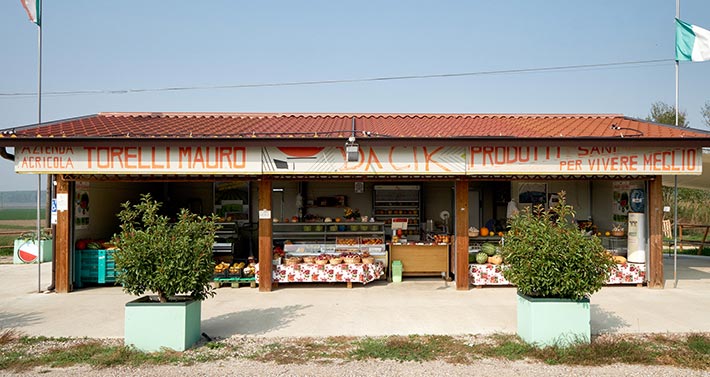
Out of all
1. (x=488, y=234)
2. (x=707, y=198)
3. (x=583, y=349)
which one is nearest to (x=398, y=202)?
(x=488, y=234)

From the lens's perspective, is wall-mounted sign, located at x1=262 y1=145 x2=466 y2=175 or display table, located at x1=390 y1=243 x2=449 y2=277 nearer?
wall-mounted sign, located at x1=262 y1=145 x2=466 y2=175

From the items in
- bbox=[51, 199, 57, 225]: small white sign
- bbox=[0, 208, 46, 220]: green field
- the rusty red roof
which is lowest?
bbox=[0, 208, 46, 220]: green field

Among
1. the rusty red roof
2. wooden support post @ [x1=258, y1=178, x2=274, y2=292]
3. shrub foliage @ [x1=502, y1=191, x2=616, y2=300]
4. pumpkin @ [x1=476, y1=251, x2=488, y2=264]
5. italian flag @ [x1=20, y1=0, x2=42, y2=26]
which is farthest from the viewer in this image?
italian flag @ [x1=20, y1=0, x2=42, y2=26]

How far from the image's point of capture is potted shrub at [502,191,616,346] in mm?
6785

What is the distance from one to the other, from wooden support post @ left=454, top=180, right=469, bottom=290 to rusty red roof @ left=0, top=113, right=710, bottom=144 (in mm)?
1351

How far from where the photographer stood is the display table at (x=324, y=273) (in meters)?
11.4

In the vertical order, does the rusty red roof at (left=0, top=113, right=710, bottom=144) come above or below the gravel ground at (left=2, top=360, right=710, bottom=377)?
above

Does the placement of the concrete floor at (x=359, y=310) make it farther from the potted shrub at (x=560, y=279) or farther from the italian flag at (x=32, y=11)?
the italian flag at (x=32, y=11)

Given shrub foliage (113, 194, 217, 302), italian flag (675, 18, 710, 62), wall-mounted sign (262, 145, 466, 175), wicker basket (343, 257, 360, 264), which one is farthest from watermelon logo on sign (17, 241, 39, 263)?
italian flag (675, 18, 710, 62)

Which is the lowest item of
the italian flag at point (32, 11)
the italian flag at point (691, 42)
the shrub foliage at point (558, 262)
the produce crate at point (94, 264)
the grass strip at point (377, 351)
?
the grass strip at point (377, 351)

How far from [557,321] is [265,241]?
6254mm

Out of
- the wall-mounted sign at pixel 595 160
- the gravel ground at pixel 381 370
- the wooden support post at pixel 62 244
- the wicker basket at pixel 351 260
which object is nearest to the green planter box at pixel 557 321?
the gravel ground at pixel 381 370

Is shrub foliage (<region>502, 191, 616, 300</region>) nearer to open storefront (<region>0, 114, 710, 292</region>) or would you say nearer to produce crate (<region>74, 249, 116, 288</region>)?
open storefront (<region>0, 114, 710, 292</region>)

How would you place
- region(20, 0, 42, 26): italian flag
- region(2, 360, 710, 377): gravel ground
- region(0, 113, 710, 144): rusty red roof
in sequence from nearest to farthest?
1. region(2, 360, 710, 377): gravel ground
2. region(0, 113, 710, 144): rusty red roof
3. region(20, 0, 42, 26): italian flag
